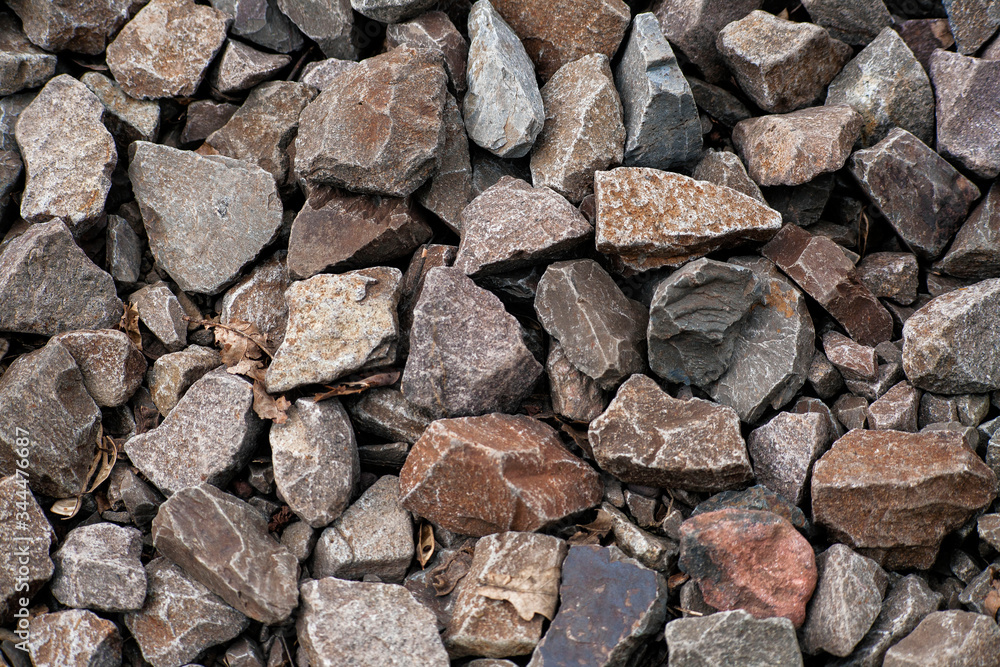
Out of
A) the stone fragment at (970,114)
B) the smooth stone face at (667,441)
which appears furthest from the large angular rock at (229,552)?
the stone fragment at (970,114)

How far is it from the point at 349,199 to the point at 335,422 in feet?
3.05

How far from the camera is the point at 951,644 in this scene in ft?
6.70

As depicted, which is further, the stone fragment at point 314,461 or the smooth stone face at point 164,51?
the smooth stone face at point 164,51

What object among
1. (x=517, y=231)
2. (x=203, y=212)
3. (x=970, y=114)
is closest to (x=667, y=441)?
(x=517, y=231)

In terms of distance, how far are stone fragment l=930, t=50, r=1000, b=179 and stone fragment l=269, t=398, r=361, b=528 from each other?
2.62 m

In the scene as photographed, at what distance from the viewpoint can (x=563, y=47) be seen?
3201mm

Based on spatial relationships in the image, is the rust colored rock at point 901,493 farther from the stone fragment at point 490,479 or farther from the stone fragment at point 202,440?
the stone fragment at point 202,440

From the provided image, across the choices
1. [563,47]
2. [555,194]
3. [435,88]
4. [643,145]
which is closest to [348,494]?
[555,194]

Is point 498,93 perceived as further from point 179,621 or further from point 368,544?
point 179,621

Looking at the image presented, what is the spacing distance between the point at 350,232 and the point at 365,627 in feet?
4.86

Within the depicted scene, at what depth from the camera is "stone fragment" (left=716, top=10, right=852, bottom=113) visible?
2.93 m

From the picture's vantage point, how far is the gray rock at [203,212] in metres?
2.98

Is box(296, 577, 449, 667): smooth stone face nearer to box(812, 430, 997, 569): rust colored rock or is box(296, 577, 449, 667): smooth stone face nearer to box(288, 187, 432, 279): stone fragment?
box(288, 187, 432, 279): stone fragment

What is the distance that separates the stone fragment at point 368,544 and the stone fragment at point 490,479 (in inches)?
4.4
